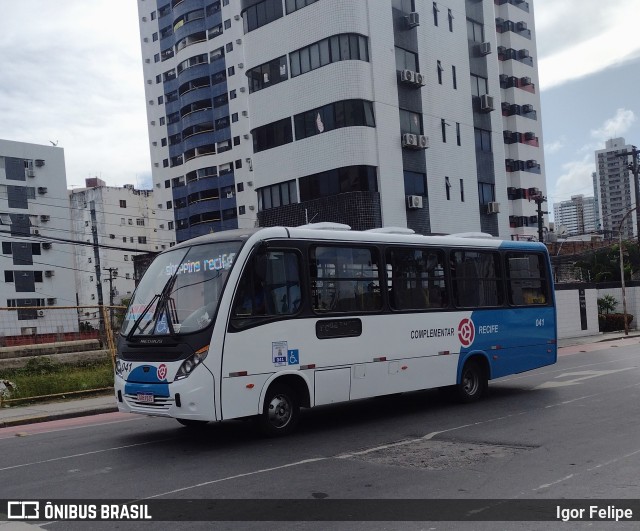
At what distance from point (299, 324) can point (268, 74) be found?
3065cm

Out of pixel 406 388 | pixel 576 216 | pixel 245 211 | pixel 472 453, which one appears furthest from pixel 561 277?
pixel 576 216

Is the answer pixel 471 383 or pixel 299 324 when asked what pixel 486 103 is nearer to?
pixel 471 383

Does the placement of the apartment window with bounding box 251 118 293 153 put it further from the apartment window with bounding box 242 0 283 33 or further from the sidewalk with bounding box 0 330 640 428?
the sidewalk with bounding box 0 330 640 428

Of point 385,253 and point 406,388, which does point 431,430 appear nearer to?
point 406,388

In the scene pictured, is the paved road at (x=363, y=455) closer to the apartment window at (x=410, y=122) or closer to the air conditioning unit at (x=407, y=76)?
the apartment window at (x=410, y=122)

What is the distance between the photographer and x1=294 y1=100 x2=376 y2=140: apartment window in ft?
122

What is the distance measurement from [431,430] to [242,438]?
297 cm

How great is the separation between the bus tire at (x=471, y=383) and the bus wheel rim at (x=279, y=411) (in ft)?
14.9

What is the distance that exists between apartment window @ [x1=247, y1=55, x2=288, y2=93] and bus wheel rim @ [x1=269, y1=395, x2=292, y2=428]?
98.6 feet

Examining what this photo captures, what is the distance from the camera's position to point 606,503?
729 cm

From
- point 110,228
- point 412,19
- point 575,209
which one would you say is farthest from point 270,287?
point 575,209

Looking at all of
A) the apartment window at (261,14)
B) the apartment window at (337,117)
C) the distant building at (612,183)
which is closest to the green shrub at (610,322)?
the apartment window at (337,117)

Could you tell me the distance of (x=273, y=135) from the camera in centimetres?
4038

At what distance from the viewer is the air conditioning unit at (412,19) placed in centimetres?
4047
